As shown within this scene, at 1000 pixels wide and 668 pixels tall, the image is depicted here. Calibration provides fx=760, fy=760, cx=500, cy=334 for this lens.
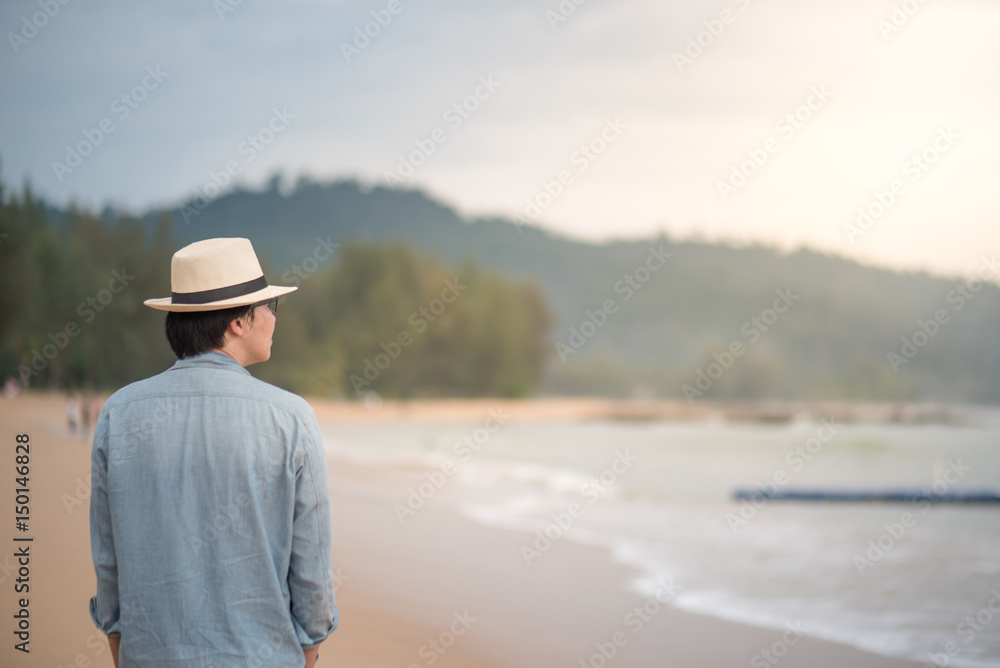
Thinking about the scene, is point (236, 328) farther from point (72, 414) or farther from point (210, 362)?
point (72, 414)

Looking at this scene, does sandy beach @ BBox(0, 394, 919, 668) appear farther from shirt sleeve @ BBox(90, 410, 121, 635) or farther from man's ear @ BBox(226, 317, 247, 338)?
man's ear @ BBox(226, 317, 247, 338)

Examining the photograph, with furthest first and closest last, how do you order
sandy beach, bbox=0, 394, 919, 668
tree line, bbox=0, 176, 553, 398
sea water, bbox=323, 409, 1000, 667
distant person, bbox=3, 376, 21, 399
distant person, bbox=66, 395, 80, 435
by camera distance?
1. tree line, bbox=0, 176, 553, 398
2. distant person, bbox=66, 395, 80, 435
3. distant person, bbox=3, 376, 21, 399
4. sea water, bbox=323, 409, 1000, 667
5. sandy beach, bbox=0, 394, 919, 668

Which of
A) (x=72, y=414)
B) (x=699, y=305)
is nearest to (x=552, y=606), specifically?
(x=72, y=414)

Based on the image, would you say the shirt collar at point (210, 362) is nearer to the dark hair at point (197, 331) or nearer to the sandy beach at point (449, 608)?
the dark hair at point (197, 331)

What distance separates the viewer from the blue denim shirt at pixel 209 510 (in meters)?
1.40

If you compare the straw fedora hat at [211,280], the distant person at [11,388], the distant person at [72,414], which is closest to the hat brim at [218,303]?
the straw fedora hat at [211,280]

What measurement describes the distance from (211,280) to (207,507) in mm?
444

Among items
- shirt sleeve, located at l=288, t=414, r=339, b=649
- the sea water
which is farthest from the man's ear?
the sea water

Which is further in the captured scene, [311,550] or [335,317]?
[335,317]

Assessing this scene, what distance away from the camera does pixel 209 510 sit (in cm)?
142

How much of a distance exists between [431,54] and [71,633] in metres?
20.0

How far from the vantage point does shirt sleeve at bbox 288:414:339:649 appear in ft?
4.75

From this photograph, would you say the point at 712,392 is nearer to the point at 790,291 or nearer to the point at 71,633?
the point at 790,291

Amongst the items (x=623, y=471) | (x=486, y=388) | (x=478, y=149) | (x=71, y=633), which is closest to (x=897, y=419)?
(x=486, y=388)
